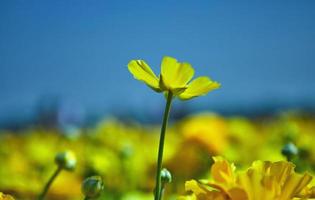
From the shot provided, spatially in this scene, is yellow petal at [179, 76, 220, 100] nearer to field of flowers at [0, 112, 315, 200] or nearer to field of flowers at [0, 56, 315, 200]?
field of flowers at [0, 56, 315, 200]

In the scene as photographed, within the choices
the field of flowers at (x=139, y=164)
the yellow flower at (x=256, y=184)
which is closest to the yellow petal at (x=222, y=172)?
the yellow flower at (x=256, y=184)

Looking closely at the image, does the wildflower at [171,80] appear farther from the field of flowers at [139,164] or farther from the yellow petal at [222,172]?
the field of flowers at [139,164]

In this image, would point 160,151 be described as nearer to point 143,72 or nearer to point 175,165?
point 143,72

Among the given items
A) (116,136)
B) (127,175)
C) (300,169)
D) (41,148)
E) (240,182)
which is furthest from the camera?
(116,136)

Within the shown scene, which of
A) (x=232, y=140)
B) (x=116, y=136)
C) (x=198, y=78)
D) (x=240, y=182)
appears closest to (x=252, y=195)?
(x=240, y=182)

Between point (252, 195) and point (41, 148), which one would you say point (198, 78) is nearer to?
point (252, 195)

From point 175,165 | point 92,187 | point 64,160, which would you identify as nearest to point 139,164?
point 175,165
